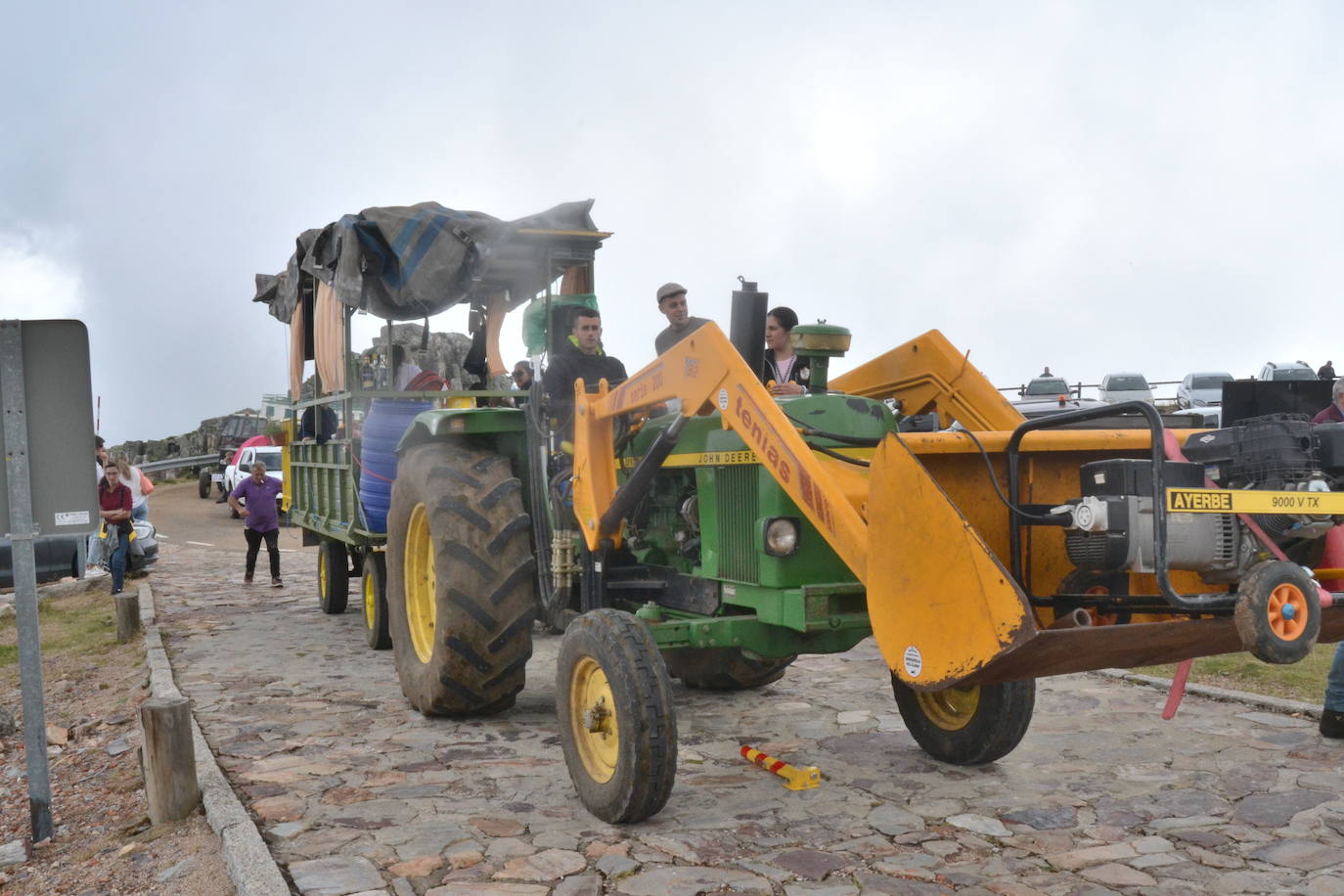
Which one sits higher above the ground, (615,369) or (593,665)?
(615,369)

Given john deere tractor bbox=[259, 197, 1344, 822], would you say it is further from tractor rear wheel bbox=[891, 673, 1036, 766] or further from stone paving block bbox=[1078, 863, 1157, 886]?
stone paving block bbox=[1078, 863, 1157, 886]

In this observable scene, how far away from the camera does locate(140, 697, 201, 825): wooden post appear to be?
5.09 meters

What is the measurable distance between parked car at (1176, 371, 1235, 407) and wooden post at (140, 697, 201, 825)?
88.1 feet

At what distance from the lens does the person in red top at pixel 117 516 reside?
13594 mm

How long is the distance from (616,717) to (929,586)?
153cm

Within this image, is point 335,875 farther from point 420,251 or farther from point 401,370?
point 401,370

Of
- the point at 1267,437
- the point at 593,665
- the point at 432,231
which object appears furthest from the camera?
the point at 432,231

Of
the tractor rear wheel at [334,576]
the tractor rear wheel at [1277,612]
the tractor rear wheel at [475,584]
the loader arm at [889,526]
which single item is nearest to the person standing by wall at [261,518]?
the tractor rear wheel at [334,576]

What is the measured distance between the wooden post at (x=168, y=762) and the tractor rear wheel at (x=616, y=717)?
1597 millimetres

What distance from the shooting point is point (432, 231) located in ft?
28.7

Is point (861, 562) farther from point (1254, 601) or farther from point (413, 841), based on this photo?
point (413, 841)

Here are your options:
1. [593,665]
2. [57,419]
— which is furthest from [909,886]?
[57,419]

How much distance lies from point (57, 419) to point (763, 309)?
126 inches

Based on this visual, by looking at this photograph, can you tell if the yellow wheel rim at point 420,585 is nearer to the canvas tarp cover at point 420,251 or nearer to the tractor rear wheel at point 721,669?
the tractor rear wheel at point 721,669
